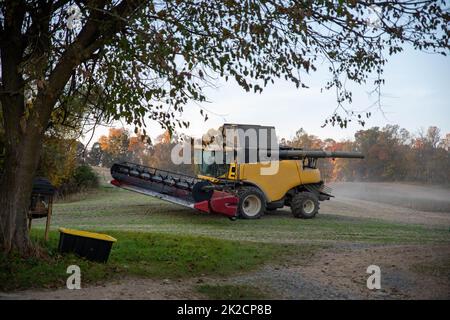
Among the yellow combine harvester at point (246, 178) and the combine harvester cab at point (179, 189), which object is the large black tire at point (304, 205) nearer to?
the yellow combine harvester at point (246, 178)

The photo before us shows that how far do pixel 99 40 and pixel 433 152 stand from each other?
62.4 m

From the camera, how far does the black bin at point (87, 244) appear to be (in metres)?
8.45

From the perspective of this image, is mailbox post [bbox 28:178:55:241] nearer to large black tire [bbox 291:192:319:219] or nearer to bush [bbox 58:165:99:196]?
large black tire [bbox 291:192:319:219]

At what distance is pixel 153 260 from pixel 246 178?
8415 mm

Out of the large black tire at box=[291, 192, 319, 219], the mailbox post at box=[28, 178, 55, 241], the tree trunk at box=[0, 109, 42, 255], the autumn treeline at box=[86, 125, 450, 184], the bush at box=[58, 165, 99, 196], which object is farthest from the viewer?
the autumn treeline at box=[86, 125, 450, 184]

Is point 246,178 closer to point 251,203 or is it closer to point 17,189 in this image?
point 251,203

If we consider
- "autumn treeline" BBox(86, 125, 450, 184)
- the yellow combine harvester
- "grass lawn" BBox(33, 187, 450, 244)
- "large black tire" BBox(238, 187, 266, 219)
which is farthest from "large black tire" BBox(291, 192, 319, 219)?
"autumn treeline" BBox(86, 125, 450, 184)

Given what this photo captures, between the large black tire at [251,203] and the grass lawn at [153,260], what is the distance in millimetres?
5289

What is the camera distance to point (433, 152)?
63.5 metres

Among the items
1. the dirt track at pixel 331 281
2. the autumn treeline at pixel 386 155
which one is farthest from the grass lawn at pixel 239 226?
the autumn treeline at pixel 386 155

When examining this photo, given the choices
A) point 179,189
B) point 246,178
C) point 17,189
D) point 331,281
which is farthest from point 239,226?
point 17,189

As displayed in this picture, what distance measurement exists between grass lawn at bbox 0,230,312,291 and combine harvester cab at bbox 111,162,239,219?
160 inches

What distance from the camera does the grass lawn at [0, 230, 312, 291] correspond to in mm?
7441
